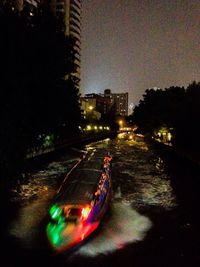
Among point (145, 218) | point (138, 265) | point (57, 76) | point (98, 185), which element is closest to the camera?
point (138, 265)

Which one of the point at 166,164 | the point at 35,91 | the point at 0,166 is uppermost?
the point at 35,91

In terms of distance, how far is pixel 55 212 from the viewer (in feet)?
52.0

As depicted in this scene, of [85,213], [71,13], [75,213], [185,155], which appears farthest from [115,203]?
[71,13]

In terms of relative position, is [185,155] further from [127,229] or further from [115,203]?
[127,229]

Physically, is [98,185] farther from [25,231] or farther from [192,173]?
[192,173]

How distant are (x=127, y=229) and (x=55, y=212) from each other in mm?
3314

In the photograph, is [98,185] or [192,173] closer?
[98,185]

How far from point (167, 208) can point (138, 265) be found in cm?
936

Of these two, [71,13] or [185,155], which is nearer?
[185,155]

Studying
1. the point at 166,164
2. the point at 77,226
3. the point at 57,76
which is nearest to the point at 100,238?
the point at 77,226

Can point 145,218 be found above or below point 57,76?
below

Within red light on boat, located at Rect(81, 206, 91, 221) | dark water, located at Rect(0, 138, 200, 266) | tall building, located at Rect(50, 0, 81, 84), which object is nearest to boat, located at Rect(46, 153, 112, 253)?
red light on boat, located at Rect(81, 206, 91, 221)

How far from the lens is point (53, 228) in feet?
52.1

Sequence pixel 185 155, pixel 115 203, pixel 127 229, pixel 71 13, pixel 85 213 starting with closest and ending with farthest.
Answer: pixel 85 213, pixel 127 229, pixel 115 203, pixel 185 155, pixel 71 13
